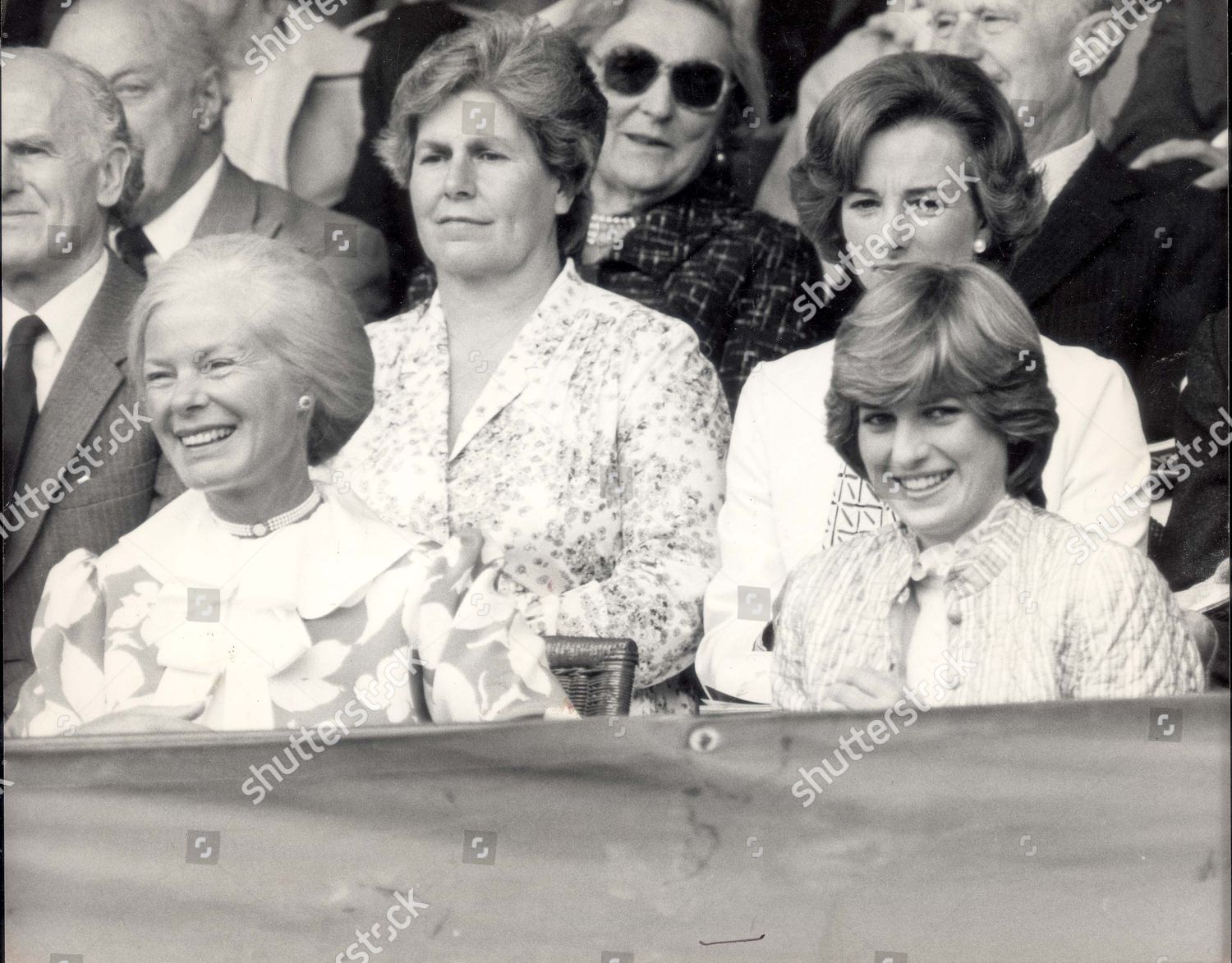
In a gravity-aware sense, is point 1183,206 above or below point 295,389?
above

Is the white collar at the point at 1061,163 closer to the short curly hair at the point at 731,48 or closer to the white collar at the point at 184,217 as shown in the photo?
the short curly hair at the point at 731,48

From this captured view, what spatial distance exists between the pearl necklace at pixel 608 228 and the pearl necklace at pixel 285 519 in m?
0.90

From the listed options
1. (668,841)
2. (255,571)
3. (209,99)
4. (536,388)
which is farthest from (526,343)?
(668,841)

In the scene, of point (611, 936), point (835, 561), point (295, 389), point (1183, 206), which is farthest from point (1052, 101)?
point (611, 936)

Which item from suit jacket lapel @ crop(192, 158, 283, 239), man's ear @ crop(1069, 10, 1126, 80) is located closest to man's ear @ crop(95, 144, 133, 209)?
suit jacket lapel @ crop(192, 158, 283, 239)

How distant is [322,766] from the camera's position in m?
4.31

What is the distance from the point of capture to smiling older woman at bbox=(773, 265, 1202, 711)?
423cm

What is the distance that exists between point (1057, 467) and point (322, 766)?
70.7 inches

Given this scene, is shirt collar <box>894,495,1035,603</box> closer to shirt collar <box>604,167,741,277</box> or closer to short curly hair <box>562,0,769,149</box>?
shirt collar <box>604,167,741,277</box>

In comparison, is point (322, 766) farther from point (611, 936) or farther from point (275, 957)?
point (611, 936)

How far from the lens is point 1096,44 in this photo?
445cm

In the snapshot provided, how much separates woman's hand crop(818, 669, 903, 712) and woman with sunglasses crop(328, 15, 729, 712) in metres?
0.34

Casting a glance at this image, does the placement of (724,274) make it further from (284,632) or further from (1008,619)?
(284,632)

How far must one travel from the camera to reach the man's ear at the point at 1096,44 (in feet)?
14.6
